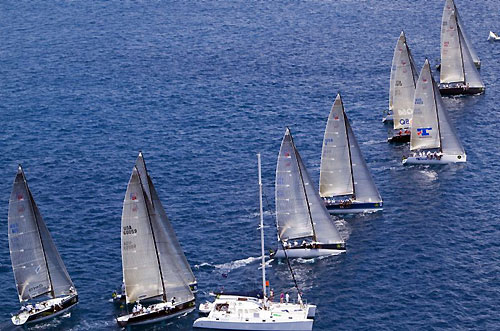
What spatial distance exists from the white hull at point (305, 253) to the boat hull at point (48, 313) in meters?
33.8

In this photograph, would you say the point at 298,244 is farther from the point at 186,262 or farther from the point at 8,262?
the point at 8,262

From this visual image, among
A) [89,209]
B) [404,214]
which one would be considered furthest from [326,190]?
[89,209]

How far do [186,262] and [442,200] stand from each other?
54719mm

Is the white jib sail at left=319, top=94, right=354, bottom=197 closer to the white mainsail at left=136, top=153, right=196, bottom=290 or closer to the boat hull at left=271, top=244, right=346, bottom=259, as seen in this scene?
the boat hull at left=271, top=244, right=346, bottom=259

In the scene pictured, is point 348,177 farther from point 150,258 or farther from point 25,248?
point 25,248

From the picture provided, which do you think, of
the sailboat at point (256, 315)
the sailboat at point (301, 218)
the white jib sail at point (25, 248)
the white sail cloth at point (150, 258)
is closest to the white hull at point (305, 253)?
the sailboat at point (301, 218)

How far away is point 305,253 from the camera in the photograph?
176500 mm

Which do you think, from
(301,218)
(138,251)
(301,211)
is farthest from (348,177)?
(138,251)

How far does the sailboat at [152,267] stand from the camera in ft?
522

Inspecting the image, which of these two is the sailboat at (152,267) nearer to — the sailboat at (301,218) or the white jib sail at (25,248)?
the white jib sail at (25,248)

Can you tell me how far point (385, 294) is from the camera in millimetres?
165125

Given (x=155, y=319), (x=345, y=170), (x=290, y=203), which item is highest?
(x=345, y=170)

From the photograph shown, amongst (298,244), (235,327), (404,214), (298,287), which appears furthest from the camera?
(404,214)

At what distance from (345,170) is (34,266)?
192ft
